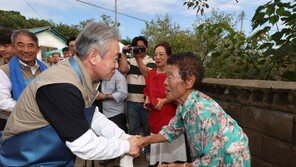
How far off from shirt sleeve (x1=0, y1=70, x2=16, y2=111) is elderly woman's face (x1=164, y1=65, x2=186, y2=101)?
1.46m

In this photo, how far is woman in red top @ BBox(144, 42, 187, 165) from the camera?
160 inches

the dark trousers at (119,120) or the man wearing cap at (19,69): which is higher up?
the man wearing cap at (19,69)

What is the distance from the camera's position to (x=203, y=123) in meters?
2.07

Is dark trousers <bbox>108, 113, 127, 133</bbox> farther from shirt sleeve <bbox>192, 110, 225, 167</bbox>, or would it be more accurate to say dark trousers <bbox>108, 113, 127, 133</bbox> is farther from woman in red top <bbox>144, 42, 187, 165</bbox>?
shirt sleeve <bbox>192, 110, 225, 167</bbox>

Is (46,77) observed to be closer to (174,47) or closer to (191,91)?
(191,91)

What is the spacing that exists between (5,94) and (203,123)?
1856mm

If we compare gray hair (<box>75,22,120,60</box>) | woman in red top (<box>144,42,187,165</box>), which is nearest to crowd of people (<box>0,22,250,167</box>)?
gray hair (<box>75,22,120,60</box>)

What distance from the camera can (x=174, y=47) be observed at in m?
9.54

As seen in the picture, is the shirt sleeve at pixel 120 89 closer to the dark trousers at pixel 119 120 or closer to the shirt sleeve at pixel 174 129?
the dark trousers at pixel 119 120

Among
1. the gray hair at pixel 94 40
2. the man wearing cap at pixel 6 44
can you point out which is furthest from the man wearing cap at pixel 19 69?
the gray hair at pixel 94 40

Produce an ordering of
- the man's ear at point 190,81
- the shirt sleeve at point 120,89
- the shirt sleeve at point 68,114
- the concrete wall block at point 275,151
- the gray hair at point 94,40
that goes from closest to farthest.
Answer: the shirt sleeve at point 68,114, the gray hair at point 94,40, the man's ear at point 190,81, the concrete wall block at point 275,151, the shirt sleeve at point 120,89

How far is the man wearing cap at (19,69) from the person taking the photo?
295 cm

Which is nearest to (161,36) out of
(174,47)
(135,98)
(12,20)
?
(174,47)

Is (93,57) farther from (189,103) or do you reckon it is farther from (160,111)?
(160,111)
